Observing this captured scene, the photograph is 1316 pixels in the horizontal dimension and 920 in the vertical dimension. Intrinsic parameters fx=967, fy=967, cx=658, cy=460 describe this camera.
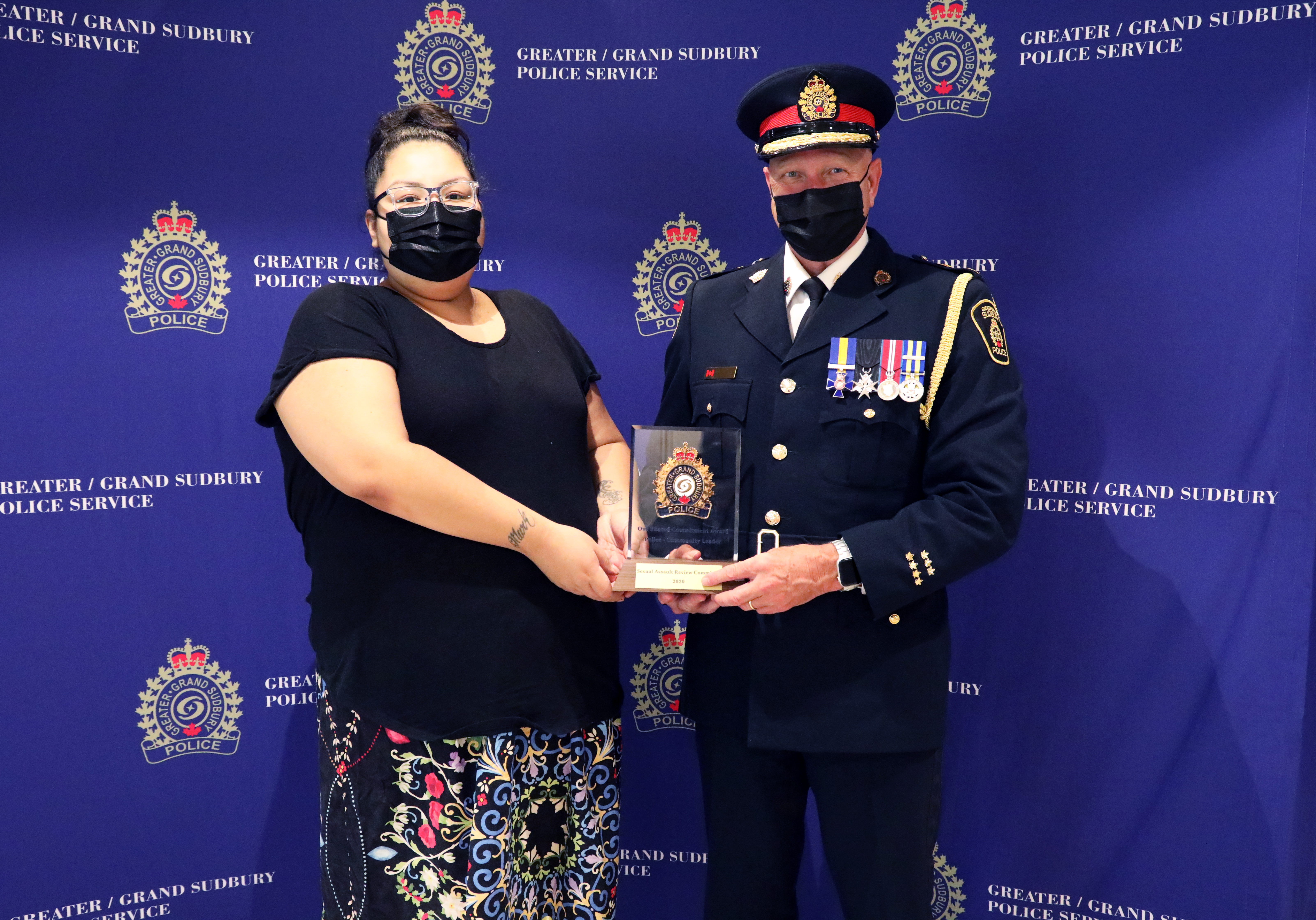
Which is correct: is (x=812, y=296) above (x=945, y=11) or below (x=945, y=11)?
below

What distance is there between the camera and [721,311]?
1986 mm

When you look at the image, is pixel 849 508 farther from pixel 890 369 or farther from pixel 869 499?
pixel 890 369

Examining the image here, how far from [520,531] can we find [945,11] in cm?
173

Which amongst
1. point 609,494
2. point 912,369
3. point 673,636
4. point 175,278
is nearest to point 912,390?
point 912,369

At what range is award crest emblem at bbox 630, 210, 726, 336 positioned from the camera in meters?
2.58

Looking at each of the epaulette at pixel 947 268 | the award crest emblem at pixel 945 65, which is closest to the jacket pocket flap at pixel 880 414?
the epaulette at pixel 947 268

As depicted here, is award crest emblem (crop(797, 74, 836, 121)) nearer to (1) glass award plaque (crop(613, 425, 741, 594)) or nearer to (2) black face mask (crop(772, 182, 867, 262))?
(2) black face mask (crop(772, 182, 867, 262))

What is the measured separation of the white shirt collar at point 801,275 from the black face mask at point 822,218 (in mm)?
25

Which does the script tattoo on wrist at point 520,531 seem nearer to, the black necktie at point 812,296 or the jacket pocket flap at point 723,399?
the jacket pocket flap at point 723,399

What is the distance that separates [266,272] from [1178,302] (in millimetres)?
2251

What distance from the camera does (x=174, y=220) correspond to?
7.92 ft

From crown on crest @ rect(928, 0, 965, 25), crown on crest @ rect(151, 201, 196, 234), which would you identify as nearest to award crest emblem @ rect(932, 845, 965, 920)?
crown on crest @ rect(928, 0, 965, 25)

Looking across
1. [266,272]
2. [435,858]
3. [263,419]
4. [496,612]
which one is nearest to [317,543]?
[263,419]

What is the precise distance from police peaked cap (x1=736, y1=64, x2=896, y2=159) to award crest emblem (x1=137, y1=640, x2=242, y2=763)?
1894 millimetres
